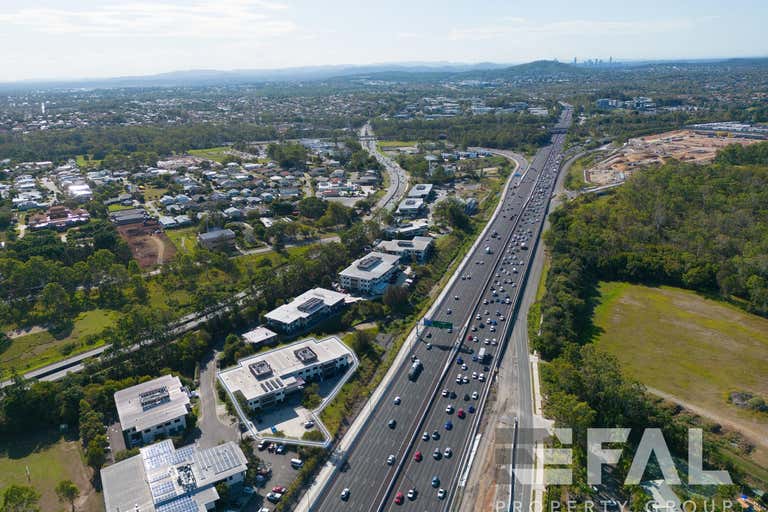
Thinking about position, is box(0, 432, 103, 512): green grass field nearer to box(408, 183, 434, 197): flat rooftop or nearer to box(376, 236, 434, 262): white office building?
box(376, 236, 434, 262): white office building

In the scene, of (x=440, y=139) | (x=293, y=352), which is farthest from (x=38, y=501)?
(x=440, y=139)

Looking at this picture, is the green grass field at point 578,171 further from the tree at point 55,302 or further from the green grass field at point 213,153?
the green grass field at point 213,153

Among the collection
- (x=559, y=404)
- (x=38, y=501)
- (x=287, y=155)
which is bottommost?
(x=38, y=501)

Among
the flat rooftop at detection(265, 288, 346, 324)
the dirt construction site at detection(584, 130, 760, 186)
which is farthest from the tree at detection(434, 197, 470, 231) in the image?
the dirt construction site at detection(584, 130, 760, 186)

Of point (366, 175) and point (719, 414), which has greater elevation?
point (366, 175)

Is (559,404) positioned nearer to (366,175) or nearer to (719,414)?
(719,414)

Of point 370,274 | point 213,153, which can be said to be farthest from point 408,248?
point 213,153
